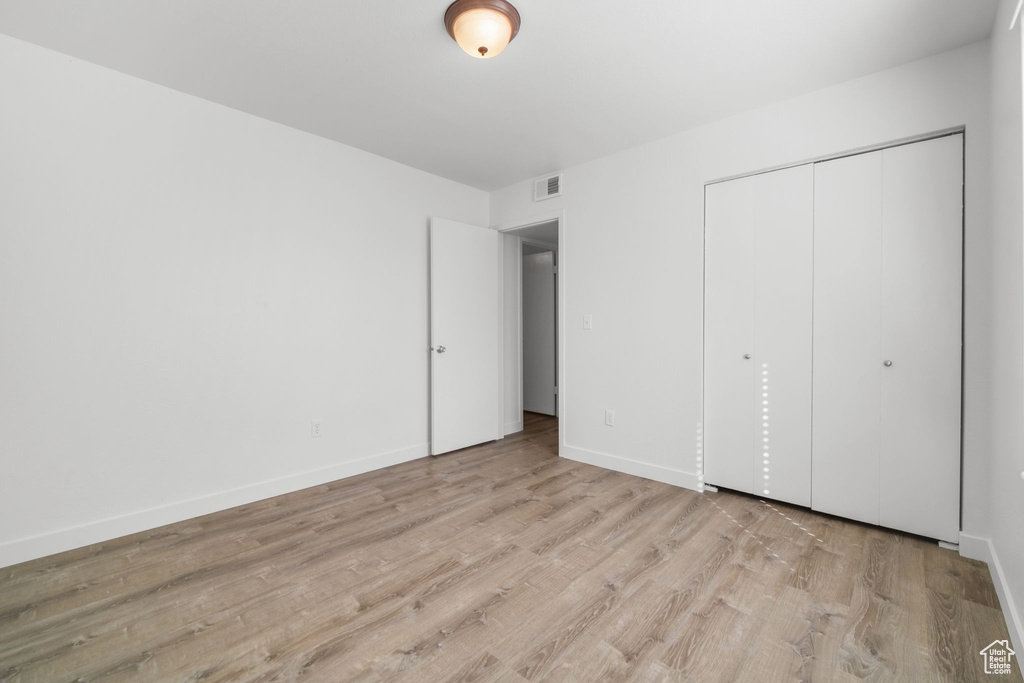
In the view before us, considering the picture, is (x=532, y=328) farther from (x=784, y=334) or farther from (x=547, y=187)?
(x=784, y=334)

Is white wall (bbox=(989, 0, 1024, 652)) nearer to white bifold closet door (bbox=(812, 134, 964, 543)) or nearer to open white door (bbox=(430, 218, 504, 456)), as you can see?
white bifold closet door (bbox=(812, 134, 964, 543))

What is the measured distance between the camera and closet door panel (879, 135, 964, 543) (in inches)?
88.7

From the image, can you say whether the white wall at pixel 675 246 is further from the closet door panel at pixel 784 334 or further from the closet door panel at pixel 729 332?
the closet door panel at pixel 784 334

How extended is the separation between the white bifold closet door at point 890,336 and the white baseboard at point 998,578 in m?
0.08

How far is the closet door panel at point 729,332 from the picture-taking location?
9.59 feet

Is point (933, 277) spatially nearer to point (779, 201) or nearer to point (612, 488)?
point (779, 201)

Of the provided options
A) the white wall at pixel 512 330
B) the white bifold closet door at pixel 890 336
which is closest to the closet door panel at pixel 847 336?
the white bifold closet door at pixel 890 336

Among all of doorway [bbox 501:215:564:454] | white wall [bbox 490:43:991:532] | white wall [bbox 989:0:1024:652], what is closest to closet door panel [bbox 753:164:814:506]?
white wall [bbox 490:43:991:532]

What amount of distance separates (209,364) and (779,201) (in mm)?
3737

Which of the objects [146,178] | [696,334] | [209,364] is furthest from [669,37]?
[209,364]

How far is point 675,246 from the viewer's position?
3.24 metres
